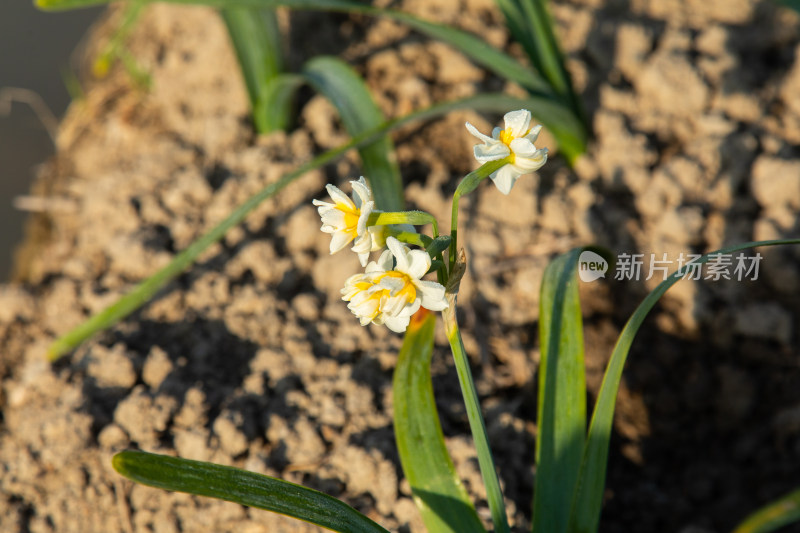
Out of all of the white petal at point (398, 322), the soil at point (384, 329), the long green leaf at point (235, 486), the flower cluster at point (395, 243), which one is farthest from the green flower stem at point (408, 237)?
the soil at point (384, 329)

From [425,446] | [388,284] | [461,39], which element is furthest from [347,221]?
[461,39]

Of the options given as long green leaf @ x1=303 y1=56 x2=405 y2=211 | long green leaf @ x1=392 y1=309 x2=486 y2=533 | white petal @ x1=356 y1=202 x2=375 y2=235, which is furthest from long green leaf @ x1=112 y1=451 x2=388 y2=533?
long green leaf @ x1=303 y1=56 x2=405 y2=211

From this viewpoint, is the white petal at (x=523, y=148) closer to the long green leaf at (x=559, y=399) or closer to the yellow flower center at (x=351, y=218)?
the yellow flower center at (x=351, y=218)

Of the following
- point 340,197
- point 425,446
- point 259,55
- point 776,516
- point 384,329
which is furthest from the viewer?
point 259,55

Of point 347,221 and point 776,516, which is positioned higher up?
point 347,221

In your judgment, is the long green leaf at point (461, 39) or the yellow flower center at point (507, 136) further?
the long green leaf at point (461, 39)

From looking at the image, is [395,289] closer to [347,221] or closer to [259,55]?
[347,221]

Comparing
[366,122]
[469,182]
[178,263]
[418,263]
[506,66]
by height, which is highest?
[506,66]
